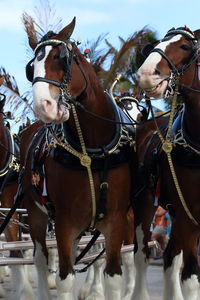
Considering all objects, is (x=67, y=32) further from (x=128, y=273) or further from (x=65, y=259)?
(x=128, y=273)

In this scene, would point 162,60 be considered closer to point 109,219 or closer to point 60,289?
point 109,219

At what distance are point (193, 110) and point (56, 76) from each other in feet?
3.86

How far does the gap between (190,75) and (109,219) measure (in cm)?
144

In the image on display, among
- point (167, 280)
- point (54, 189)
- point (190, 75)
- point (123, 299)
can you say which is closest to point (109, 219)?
point (54, 189)

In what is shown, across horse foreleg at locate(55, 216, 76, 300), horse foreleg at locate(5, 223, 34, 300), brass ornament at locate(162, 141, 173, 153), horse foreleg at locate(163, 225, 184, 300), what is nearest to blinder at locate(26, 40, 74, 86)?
brass ornament at locate(162, 141, 173, 153)

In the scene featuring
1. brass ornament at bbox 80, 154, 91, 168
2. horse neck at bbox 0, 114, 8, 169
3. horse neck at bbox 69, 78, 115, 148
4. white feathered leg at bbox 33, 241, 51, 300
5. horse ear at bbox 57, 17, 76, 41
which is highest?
horse ear at bbox 57, 17, 76, 41

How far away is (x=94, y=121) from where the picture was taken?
5832 millimetres

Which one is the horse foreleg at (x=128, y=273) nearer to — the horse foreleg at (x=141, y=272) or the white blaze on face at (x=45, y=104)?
the horse foreleg at (x=141, y=272)

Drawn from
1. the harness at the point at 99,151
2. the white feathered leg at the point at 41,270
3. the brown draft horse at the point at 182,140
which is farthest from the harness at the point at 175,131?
the white feathered leg at the point at 41,270

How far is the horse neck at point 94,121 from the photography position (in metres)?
5.80

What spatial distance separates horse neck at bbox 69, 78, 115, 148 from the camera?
228 inches

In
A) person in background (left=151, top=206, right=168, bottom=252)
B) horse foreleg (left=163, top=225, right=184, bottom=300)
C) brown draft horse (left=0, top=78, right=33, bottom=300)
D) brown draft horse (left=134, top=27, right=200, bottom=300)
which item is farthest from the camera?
person in background (left=151, top=206, right=168, bottom=252)

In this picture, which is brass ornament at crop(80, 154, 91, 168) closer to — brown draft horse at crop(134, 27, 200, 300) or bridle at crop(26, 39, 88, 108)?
Result: bridle at crop(26, 39, 88, 108)

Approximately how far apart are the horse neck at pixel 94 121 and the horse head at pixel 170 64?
2.13 feet
